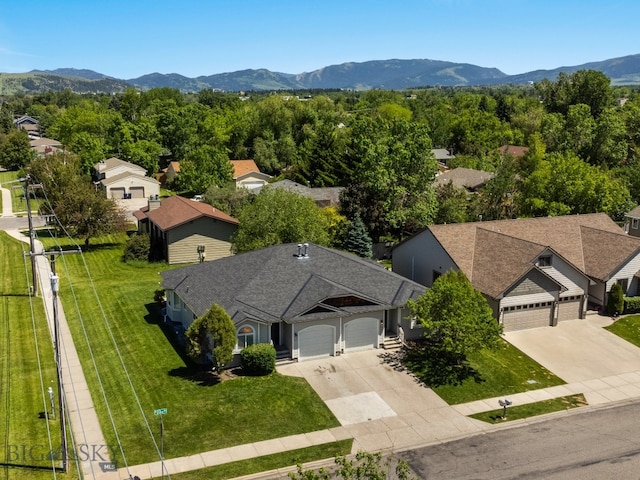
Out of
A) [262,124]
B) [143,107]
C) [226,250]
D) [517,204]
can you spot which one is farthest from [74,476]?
[143,107]

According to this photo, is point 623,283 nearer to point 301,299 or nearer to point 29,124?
point 301,299

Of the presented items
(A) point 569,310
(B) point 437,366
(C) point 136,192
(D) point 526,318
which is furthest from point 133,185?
(A) point 569,310

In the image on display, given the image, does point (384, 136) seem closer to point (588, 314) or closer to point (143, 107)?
point (588, 314)

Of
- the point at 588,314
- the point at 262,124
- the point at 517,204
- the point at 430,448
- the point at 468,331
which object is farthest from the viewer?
the point at 262,124

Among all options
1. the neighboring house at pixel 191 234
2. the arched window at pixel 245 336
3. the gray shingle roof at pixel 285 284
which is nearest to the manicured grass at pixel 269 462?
the gray shingle roof at pixel 285 284

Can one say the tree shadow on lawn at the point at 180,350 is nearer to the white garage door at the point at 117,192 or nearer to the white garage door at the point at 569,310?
the white garage door at the point at 569,310

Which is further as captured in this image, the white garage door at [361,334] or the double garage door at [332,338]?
the white garage door at [361,334]

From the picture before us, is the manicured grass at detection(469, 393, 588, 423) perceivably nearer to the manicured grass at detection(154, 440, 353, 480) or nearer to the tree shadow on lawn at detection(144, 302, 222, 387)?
the manicured grass at detection(154, 440, 353, 480)
